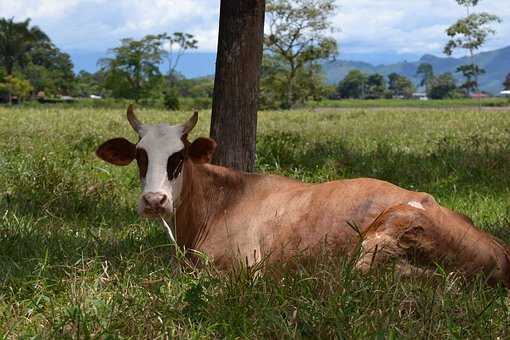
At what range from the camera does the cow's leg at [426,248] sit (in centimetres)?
479

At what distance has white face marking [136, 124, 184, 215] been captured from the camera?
5.21 m

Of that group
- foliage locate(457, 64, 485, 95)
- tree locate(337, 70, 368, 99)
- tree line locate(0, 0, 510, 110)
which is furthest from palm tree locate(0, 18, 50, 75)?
tree locate(337, 70, 368, 99)

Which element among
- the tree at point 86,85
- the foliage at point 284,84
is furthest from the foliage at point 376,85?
the foliage at point 284,84

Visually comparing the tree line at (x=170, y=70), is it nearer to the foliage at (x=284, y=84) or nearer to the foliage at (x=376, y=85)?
the foliage at (x=284, y=84)

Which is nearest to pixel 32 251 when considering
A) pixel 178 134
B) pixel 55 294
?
pixel 55 294

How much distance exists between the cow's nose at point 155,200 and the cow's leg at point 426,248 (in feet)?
4.73

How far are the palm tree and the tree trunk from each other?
275 ft

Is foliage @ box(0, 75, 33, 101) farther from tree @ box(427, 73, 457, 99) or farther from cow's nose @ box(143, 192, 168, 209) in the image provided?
tree @ box(427, 73, 457, 99)

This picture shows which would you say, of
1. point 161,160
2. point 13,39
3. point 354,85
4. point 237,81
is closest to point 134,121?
point 161,160

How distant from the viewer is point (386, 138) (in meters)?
14.2

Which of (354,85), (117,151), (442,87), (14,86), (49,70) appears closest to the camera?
(117,151)

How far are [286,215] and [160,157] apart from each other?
1.05m

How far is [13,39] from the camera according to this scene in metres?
89.1

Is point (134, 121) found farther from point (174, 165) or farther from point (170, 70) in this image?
point (170, 70)
